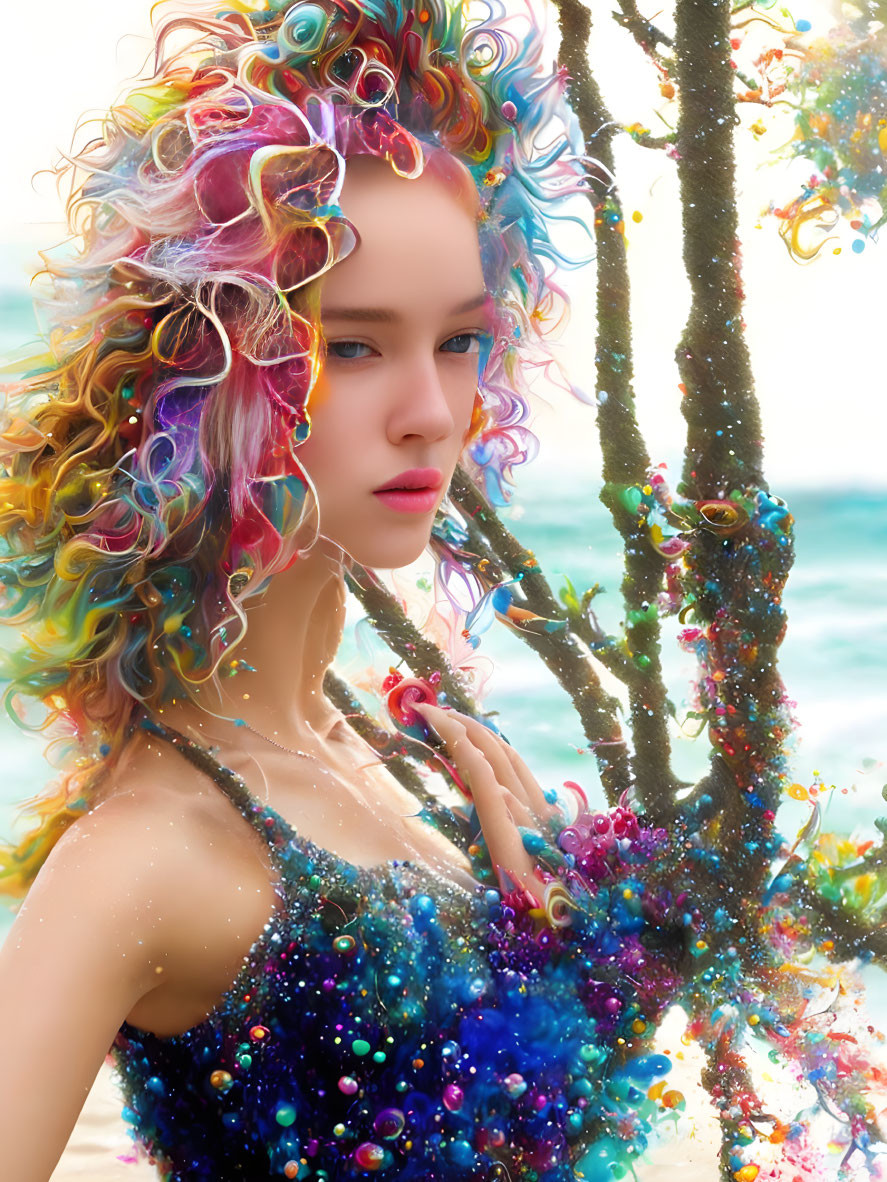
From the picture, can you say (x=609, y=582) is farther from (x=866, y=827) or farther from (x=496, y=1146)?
(x=496, y=1146)

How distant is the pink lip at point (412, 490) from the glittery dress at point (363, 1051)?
11.4 inches

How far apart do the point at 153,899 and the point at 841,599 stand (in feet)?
6.88

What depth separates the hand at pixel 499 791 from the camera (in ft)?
4.16

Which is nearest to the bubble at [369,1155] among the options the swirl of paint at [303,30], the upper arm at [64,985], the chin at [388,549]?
the upper arm at [64,985]

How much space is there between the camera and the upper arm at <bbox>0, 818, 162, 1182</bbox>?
91cm

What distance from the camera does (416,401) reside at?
1110 mm

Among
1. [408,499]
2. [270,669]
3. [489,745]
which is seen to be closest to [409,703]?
[489,745]

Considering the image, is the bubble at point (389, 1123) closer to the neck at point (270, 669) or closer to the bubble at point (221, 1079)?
the bubble at point (221, 1079)

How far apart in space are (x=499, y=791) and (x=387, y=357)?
1.56 ft

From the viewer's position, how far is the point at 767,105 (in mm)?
1543

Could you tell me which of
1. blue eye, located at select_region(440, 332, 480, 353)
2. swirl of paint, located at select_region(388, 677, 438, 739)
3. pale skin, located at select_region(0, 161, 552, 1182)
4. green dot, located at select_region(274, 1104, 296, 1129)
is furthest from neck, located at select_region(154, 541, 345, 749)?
green dot, located at select_region(274, 1104, 296, 1129)

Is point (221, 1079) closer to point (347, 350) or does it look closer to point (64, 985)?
point (64, 985)

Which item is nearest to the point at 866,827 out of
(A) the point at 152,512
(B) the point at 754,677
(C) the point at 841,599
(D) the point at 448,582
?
(B) the point at 754,677

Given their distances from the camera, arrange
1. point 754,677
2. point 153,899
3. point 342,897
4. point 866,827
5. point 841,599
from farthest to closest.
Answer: point 841,599
point 866,827
point 754,677
point 342,897
point 153,899
